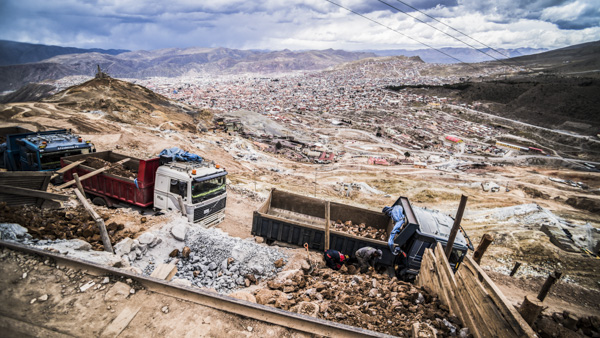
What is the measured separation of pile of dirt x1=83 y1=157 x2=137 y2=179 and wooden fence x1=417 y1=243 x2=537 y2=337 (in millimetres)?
9255

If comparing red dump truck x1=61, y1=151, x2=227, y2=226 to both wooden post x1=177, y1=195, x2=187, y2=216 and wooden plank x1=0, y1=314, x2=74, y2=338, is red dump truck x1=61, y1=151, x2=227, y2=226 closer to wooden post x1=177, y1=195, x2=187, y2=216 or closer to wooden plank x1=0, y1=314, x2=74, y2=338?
wooden post x1=177, y1=195, x2=187, y2=216

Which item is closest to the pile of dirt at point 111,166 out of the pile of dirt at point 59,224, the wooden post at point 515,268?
the pile of dirt at point 59,224

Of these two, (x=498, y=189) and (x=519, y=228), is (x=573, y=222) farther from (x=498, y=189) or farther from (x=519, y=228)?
(x=498, y=189)

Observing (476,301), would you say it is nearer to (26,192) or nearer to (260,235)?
(260,235)

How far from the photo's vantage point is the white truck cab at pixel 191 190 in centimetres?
709

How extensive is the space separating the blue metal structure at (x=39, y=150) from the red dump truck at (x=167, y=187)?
0.46m

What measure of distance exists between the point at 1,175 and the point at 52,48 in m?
249

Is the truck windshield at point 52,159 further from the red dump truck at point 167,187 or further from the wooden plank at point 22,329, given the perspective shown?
the wooden plank at point 22,329

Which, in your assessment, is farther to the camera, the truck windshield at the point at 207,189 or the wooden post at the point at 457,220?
the truck windshield at the point at 207,189

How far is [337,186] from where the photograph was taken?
1711 cm

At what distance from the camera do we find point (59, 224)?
529 cm

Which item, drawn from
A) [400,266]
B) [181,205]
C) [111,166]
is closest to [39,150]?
[111,166]

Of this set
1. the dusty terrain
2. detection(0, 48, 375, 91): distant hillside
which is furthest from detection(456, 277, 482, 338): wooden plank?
detection(0, 48, 375, 91): distant hillside

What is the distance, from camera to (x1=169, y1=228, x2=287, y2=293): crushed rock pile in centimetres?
498
